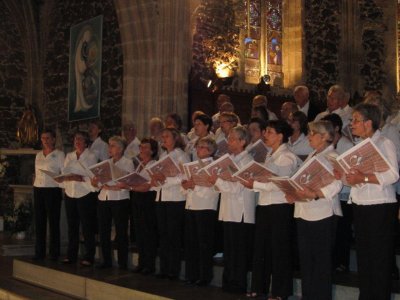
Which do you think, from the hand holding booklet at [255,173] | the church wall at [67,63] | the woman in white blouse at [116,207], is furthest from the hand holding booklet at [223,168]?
the church wall at [67,63]

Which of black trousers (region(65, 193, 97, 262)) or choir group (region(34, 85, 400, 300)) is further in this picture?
black trousers (region(65, 193, 97, 262))

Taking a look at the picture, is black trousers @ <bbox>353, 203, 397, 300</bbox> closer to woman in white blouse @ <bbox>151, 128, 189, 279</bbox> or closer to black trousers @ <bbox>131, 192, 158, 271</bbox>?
woman in white blouse @ <bbox>151, 128, 189, 279</bbox>

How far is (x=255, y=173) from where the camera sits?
4.43 metres

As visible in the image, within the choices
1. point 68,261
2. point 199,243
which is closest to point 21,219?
point 68,261

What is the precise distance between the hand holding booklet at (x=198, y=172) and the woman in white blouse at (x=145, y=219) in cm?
85

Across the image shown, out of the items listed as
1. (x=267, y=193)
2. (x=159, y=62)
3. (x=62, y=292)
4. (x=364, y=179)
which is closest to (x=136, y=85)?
(x=159, y=62)

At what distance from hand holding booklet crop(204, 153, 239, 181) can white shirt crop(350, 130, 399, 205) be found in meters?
1.14

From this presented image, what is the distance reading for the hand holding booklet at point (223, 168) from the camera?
4.69m

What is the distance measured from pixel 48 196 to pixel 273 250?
3.22 metres

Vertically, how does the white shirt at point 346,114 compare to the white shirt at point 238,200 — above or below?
above

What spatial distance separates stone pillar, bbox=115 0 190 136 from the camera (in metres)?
9.53

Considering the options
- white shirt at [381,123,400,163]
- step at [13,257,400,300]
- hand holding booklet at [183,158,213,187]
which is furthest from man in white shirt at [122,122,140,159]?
white shirt at [381,123,400,163]

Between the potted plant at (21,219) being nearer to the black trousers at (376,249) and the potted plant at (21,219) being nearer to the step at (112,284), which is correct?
the step at (112,284)

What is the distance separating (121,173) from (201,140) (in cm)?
107
